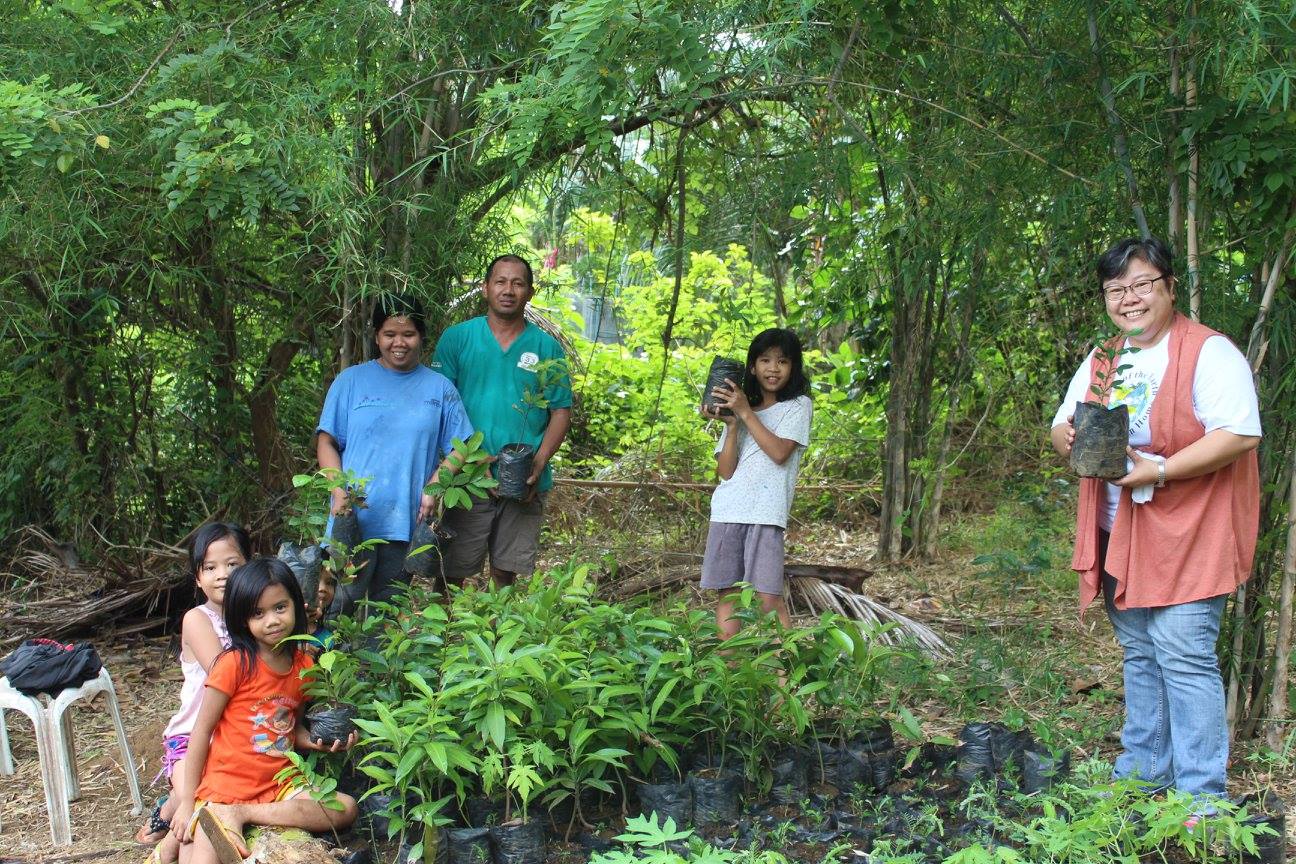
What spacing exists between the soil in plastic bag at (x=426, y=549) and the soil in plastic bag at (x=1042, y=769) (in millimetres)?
1615

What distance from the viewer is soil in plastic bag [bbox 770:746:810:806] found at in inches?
111

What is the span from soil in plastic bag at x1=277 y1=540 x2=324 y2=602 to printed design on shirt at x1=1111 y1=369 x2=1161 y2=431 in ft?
6.55

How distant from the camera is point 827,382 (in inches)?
307

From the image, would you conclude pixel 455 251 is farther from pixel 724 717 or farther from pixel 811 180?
pixel 724 717

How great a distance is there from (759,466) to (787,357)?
356mm

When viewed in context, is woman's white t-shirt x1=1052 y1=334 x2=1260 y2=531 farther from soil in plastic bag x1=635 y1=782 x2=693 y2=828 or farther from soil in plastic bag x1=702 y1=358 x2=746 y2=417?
soil in plastic bag x1=635 y1=782 x2=693 y2=828

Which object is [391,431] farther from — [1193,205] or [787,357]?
[1193,205]

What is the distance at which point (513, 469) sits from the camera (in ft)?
12.0

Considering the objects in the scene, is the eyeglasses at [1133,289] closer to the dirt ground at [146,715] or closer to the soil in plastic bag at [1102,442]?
the soil in plastic bag at [1102,442]

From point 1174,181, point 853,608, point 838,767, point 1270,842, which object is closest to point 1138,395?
point 1174,181

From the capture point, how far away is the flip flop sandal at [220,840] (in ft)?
8.38

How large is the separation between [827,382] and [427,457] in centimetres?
468

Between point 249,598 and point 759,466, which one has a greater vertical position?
point 759,466

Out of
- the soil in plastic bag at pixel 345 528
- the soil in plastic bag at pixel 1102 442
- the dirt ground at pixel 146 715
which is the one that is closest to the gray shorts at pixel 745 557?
the dirt ground at pixel 146 715
